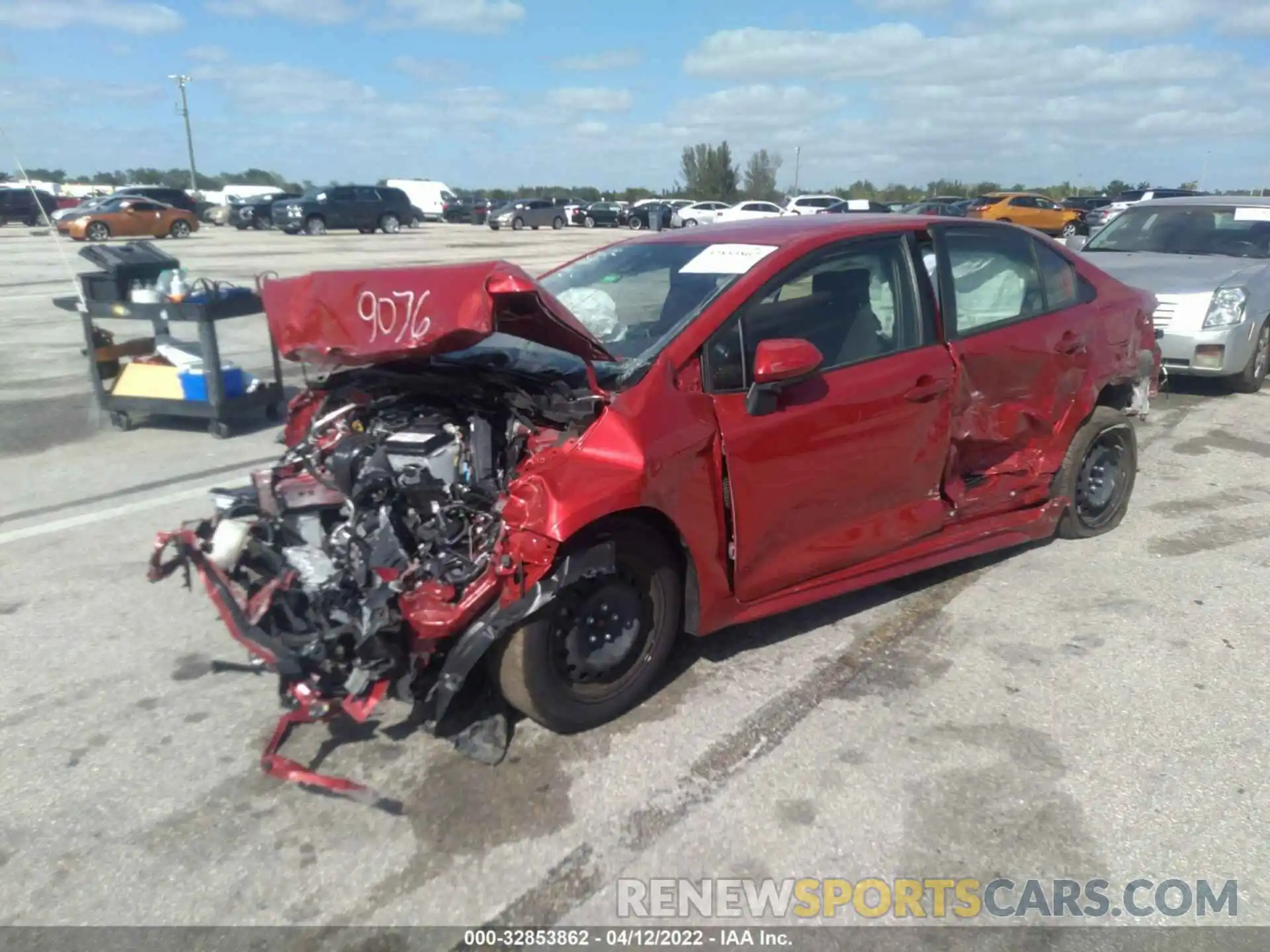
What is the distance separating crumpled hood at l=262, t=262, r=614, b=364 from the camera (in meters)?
3.17

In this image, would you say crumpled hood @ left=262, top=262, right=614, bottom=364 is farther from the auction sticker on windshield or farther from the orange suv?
the orange suv

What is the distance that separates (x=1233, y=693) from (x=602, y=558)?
8.41 ft

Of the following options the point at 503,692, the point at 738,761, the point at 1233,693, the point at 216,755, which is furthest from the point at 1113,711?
the point at 216,755

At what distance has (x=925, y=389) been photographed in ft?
13.7

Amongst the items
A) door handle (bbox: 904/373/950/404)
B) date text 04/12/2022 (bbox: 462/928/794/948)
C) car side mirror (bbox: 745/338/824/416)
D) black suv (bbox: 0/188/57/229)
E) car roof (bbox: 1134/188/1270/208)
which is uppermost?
black suv (bbox: 0/188/57/229)

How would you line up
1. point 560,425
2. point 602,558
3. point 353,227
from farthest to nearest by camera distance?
point 353,227
point 560,425
point 602,558

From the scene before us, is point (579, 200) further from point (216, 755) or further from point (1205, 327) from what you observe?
point (216, 755)

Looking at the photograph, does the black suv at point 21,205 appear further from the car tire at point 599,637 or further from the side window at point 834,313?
the car tire at point 599,637

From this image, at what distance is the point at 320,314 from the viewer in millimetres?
3650

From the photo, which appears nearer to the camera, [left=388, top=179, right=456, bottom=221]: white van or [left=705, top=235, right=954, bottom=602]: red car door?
[left=705, top=235, right=954, bottom=602]: red car door

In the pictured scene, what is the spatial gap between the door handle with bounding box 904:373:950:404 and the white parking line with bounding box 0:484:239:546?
3.97 meters

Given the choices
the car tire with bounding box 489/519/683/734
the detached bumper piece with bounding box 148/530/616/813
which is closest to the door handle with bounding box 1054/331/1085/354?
the car tire with bounding box 489/519/683/734

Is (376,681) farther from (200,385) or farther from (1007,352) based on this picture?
(200,385)

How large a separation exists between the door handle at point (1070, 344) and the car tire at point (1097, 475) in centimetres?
40
